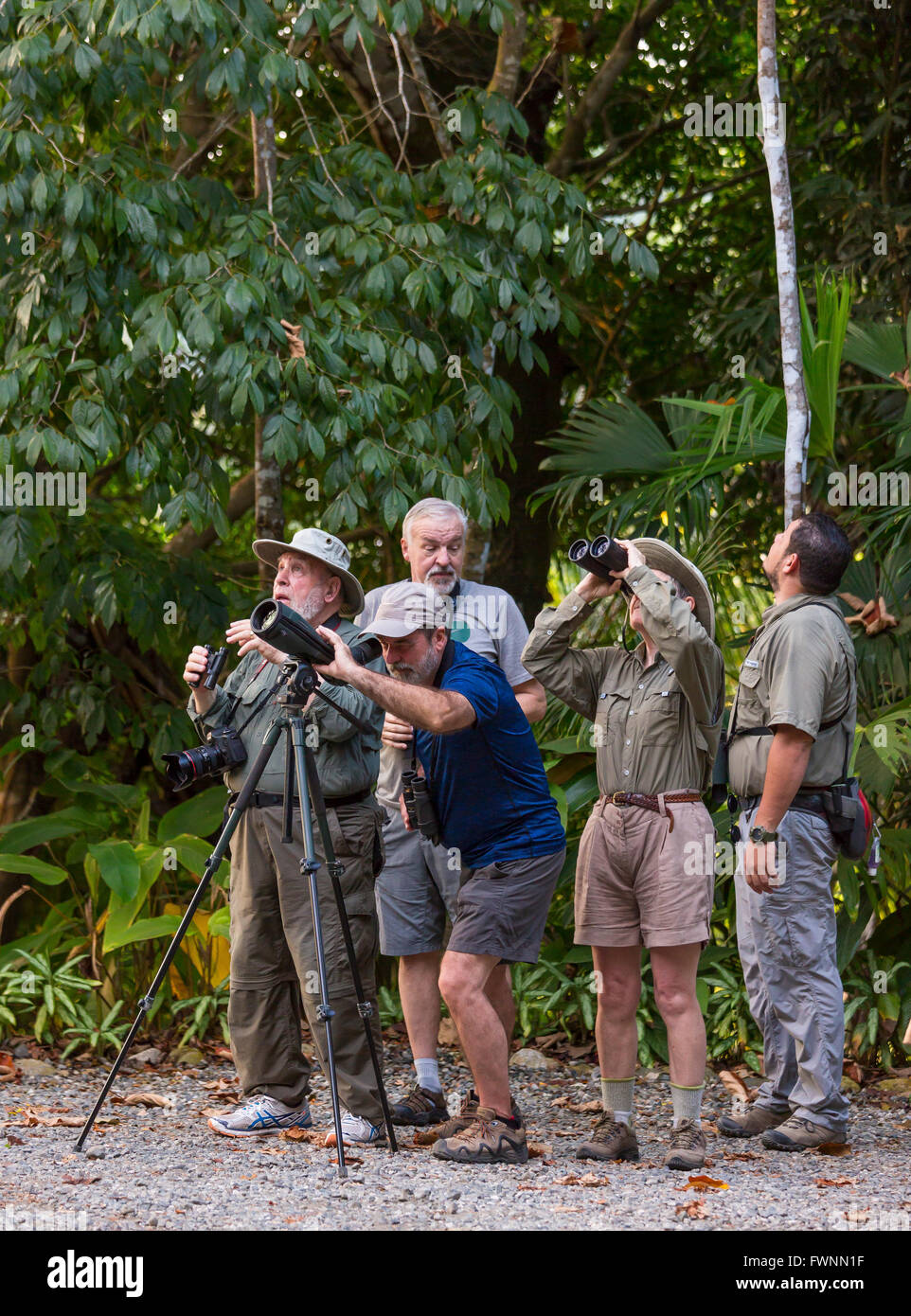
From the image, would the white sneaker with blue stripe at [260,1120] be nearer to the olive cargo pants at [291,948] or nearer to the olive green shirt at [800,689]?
the olive cargo pants at [291,948]

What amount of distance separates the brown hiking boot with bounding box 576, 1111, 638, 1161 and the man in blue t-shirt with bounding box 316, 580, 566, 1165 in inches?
7.8

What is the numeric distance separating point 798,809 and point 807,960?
0.43m

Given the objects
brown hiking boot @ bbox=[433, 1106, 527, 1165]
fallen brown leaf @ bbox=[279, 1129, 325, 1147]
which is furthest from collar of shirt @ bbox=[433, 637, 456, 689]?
fallen brown leaf @ bbox=[279, 1129, 325, 1147]

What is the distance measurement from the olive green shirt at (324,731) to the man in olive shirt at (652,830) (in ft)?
1.81

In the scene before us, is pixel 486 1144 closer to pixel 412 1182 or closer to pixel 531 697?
pixel 412 1182

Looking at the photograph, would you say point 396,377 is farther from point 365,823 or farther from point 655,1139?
point 655,1139

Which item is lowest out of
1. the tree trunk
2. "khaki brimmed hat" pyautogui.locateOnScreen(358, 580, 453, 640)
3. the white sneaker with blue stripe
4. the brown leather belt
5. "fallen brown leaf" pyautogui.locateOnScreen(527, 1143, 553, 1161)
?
"fallen brown leaf" pyautogui.locateOnScreen(527, 1143, 553, 1161)

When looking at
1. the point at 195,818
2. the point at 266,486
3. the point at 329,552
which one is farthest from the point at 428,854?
the point at 266,486

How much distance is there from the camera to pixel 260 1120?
4.18m

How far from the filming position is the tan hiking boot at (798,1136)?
13.1ft

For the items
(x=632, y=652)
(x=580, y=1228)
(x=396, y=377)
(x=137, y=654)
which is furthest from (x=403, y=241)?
(x=580, y=1228)

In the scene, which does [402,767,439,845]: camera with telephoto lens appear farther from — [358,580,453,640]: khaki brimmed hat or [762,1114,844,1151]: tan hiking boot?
[762,1114,844,1151]: tan hiking boot

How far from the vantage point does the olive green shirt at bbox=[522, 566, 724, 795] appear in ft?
12.4

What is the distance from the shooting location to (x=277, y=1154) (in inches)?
155
